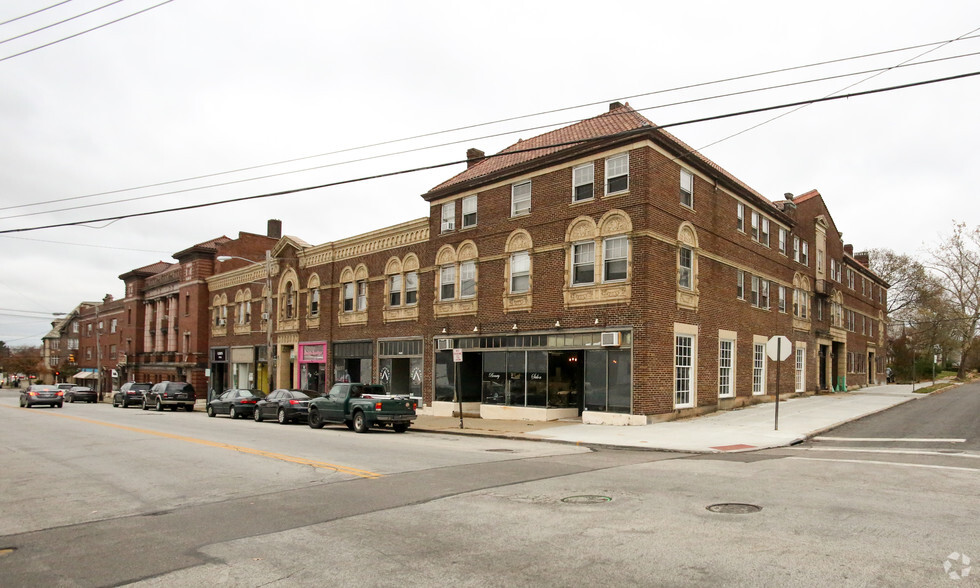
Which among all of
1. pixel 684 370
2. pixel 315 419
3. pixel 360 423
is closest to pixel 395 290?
pixel 315 419

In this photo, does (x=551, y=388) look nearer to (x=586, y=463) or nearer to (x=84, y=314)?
(x=586, y=463)

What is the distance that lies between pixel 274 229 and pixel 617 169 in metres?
39.4

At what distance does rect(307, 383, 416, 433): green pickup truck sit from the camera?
69.3 feet

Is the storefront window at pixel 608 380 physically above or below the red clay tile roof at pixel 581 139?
below

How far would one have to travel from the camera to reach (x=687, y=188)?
78.5 ft

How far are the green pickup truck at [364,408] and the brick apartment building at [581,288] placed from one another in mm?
3213

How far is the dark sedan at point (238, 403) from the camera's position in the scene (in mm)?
30922

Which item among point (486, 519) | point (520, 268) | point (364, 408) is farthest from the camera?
point (520, 268)

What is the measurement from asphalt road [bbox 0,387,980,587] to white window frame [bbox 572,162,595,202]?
1100 centimetres

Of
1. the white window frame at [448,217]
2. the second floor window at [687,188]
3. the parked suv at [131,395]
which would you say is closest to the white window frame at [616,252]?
the second floor window at [687,188]

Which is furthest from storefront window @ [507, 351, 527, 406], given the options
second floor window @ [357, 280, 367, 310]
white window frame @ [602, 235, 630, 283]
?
second floor window @ [357, 280, 367, 310]

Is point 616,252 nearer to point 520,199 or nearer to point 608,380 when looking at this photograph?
point 608,380

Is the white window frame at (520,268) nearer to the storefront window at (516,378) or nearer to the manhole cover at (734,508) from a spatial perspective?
the storefront window at (516,378)

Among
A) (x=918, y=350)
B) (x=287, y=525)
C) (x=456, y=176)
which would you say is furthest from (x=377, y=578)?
(x=918, y=350)
